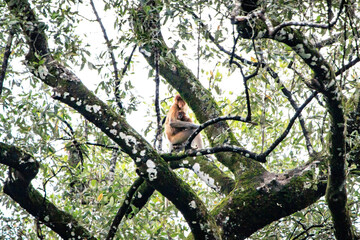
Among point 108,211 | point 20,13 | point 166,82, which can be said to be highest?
point 166,82

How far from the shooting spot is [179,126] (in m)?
8.24

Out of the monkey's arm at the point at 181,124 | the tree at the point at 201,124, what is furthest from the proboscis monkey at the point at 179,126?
the tree at the point at 201,124

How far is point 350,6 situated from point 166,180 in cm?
226

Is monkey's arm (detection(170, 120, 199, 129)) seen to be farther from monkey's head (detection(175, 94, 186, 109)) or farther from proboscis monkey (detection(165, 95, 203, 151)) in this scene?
monkey's head (detection(175, 94, 186, 109))

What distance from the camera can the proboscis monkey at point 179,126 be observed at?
815 centimetres

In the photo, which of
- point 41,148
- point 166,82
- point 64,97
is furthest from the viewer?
point 166,82

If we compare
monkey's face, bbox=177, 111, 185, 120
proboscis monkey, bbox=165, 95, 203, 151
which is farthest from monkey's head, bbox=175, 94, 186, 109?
monkey's face, bbox=177, 111, 185, 120

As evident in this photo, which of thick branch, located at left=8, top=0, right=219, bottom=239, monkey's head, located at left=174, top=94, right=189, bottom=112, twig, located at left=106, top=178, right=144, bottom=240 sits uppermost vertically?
monkey's head, located at left=174, top=94, right=189, bottom=112

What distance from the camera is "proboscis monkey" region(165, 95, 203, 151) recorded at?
321 inches

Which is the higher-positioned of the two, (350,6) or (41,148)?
(350,6)

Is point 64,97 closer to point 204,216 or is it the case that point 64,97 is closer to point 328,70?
point 204,216

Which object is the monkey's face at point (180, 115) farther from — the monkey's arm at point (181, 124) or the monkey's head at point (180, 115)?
the monkey's arm at point (181, 124)

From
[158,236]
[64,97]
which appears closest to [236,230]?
[158,236]

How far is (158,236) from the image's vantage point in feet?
12.5
